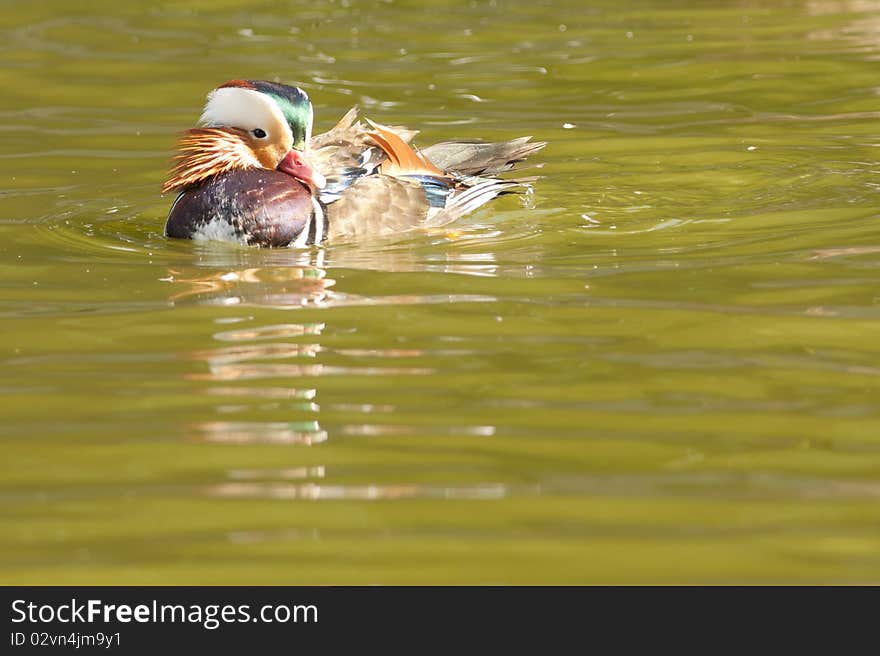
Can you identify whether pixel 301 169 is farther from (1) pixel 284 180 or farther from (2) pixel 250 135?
(2) pixel 250 135

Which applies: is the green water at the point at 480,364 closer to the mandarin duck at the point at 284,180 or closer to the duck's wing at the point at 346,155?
the mandarin duck at the point at 284,180

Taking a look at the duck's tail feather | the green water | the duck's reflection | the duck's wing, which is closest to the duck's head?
the duck's wing

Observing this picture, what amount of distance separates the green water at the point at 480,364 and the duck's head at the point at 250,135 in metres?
0.47

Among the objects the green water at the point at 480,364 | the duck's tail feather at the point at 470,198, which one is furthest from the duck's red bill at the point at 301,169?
the duck's tail feather at the point at 470,198

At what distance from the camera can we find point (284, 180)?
952cm

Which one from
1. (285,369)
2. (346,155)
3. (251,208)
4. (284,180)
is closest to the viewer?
(285,369)

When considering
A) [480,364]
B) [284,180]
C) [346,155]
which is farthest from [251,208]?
[480,364]

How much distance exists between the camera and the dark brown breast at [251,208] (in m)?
9.35

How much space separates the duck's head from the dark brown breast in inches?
3.6

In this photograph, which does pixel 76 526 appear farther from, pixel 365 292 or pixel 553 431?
pixel 365 292

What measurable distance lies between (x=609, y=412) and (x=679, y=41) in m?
10.3

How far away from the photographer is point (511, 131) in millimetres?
12859

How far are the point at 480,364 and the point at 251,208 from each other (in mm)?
2703

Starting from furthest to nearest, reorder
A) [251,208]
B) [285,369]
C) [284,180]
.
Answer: [284,180] < [251,208] < [285,369]
